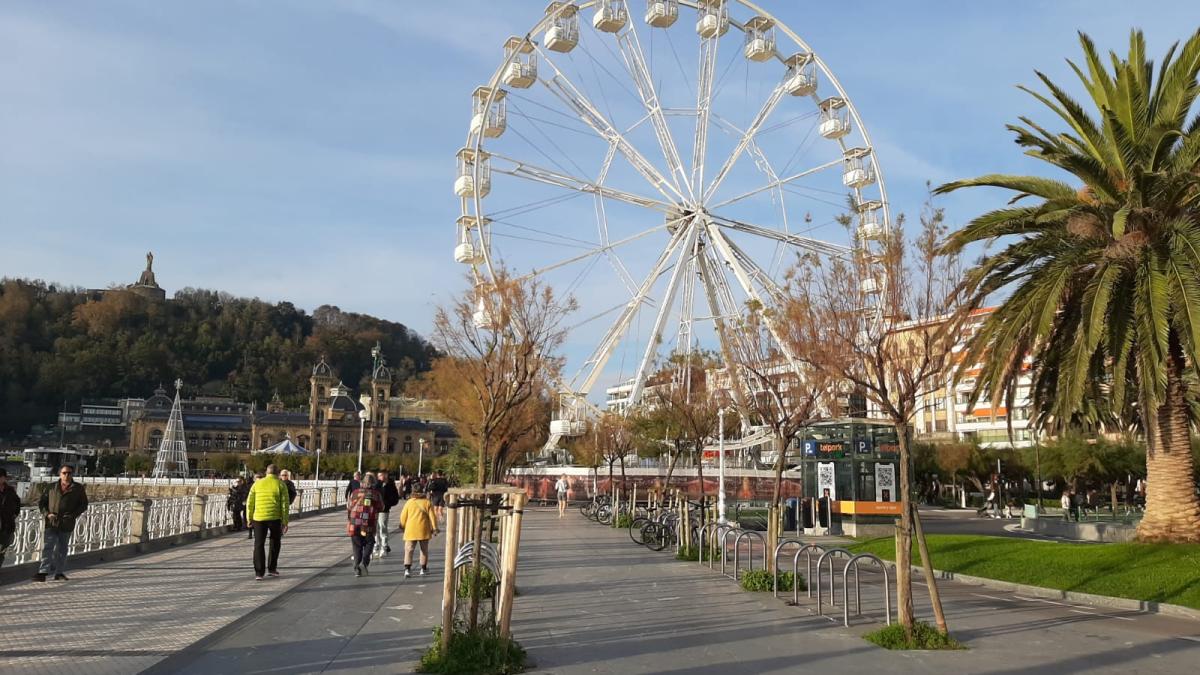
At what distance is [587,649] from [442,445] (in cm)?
14995

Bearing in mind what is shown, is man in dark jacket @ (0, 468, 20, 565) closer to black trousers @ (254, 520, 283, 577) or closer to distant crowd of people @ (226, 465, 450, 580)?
distant crowd of people @ (226, 465, 450, 580)

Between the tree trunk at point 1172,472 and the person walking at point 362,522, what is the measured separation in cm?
1401

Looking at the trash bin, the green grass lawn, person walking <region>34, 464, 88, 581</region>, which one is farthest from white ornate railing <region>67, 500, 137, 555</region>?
the trash bin

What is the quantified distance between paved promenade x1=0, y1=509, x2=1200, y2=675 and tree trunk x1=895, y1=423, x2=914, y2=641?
60cm

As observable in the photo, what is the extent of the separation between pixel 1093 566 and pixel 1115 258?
5.42 metres

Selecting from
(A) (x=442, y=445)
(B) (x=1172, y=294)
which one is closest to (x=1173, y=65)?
(B) (x=1172, y=294)

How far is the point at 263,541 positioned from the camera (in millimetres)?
15547

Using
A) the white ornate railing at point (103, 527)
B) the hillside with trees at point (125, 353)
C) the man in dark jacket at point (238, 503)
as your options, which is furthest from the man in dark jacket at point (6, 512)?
the hillside with trees at point (125, 353)

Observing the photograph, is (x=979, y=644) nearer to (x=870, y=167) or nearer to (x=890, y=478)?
(x=890, y=478)

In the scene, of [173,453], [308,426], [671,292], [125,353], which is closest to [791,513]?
[671,292]

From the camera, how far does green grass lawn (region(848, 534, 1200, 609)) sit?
14.8m

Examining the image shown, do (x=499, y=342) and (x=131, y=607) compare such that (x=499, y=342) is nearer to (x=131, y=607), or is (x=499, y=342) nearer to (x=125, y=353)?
(x=131, y=607)

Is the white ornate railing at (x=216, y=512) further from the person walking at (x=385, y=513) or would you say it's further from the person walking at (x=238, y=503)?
the person walking at (x=385, y=513)

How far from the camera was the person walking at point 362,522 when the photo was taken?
15906 millimetres
